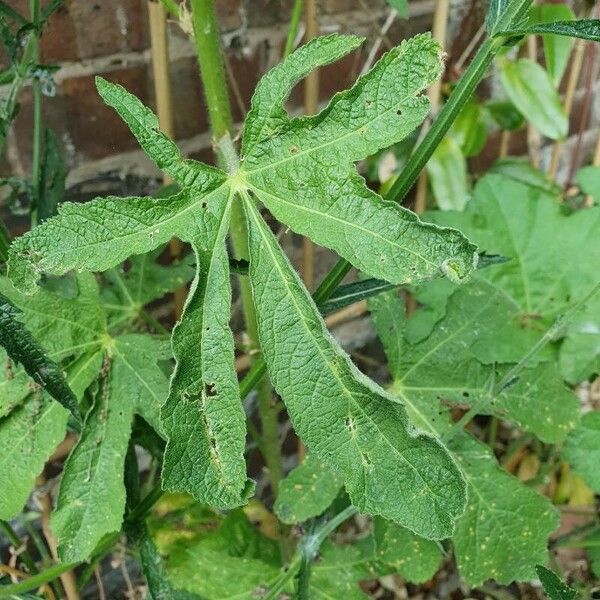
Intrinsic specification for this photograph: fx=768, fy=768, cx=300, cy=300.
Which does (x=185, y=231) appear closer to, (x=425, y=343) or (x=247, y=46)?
(x=425, y=343)

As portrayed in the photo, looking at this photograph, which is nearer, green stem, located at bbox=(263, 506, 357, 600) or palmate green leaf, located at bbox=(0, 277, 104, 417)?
palmate green leaf, located at bbox=(0, 277, 104, 417)

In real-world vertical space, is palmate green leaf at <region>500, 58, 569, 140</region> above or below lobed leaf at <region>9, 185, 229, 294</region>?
below

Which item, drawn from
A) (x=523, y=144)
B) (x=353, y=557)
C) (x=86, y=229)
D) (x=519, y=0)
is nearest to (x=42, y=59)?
(x=86, y=229)

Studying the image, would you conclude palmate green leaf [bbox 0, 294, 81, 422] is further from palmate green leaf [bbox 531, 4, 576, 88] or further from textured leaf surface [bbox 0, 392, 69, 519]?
palmate green leaf [bbox 531, 4, 576, 88]

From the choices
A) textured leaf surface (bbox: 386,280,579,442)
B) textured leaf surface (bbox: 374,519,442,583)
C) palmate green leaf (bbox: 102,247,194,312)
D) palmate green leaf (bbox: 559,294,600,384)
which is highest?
palmate green leaf (bbox: 102,247,194,312)

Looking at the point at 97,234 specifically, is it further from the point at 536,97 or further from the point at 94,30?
the point at 536,97

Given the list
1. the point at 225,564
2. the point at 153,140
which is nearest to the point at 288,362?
the point at 153,140

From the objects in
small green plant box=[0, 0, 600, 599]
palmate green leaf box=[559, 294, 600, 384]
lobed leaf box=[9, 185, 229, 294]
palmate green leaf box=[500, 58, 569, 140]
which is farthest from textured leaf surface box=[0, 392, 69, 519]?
palmate green leaf box=[500, 58, 569, 140]
